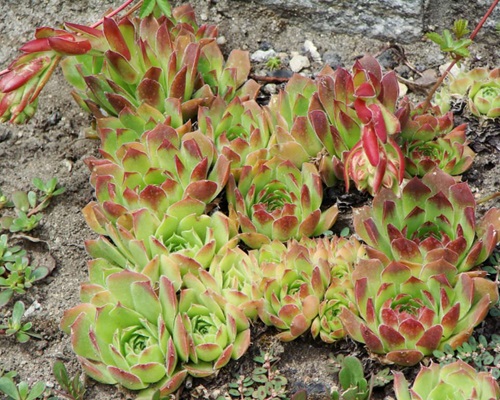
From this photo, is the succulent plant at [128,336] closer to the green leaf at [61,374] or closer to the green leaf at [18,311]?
the green leaf at [61,374]

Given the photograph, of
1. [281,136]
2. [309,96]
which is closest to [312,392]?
[281,136]

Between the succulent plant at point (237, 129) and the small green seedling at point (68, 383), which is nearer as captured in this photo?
the small green seedling at point (68, 383)

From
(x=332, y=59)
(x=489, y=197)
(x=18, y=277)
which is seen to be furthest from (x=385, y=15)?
(x=18, y=277)

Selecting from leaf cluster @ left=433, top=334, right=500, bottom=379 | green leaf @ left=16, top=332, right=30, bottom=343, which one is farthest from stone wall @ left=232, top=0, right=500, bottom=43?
green leaf @ left=16, top=332, right=30, bottom=343

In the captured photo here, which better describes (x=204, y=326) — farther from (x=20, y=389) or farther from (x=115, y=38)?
(x=115, y=38)

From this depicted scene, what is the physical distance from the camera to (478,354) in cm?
197

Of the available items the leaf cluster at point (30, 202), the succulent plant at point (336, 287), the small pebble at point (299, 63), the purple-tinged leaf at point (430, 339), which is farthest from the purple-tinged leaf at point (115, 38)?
the purple-tinged leaf at point (430, 339)

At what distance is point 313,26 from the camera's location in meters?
2.94

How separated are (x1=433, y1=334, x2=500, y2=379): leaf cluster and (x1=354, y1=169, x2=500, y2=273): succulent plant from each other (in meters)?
0.21

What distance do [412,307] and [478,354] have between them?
0.67 feet

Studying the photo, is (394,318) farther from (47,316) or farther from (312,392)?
(47,316)

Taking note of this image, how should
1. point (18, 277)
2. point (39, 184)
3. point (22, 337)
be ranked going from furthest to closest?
point (39, 184)
point (18, 277)
point (22, 337)

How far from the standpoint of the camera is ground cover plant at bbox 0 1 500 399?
1.98 m

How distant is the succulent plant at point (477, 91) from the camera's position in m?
2.51
